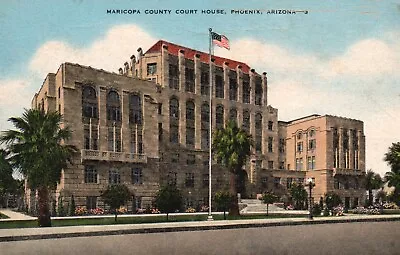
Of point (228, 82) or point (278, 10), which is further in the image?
point (228, 82)

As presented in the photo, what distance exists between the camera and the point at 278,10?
65.1 ft

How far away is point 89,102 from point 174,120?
12.0 metres

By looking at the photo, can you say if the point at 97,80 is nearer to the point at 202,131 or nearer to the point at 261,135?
the point at 202,131

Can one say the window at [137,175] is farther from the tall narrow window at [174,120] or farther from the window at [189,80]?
the window at [189,80]

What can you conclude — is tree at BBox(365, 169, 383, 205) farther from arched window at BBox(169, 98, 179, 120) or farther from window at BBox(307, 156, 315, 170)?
arched window at BBox(169, 98, 179, 120)

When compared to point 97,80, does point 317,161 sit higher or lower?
lower

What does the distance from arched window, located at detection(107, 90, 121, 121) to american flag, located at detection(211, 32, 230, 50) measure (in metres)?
19.2

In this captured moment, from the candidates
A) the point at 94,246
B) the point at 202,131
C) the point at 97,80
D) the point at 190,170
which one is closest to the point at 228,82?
the point at 202,131

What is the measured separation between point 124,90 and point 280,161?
27859mm

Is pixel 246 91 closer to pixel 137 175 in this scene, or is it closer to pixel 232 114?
pixel 232 114

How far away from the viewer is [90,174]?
45.8m

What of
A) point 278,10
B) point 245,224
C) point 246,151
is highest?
point 278,10

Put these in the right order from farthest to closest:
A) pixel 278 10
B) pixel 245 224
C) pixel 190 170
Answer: pixel 190 170 → pixel 245 224 → pixel 278 10

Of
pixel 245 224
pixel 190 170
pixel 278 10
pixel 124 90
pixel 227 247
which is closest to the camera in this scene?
pixel 227 247
